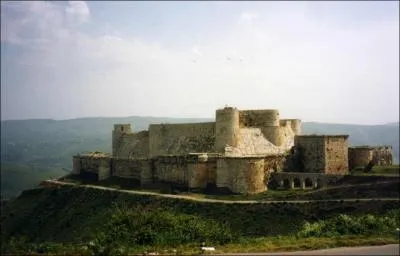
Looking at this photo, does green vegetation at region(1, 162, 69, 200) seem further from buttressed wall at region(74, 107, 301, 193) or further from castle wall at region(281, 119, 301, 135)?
castle wall at region(281, 119, 301, 135)

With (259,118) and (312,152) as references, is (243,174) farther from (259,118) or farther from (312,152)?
(259,118)

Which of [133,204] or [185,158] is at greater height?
[185,158]

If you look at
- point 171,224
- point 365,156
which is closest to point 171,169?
point 365,156

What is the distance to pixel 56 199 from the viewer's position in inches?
2111

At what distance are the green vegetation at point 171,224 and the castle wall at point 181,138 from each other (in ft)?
31.3

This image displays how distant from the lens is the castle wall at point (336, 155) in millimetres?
46906

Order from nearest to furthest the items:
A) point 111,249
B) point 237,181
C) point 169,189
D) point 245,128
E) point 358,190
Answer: point 111,249 → point 358,190 → point 237,181 → point 169,189 → point 245,128

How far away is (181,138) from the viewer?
55.1 m

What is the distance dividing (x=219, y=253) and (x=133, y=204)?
27.0 metres

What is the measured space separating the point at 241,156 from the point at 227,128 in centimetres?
549

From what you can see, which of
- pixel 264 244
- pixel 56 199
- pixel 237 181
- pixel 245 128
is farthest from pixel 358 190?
pixel 56 199

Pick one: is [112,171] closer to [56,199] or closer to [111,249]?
[56,199]

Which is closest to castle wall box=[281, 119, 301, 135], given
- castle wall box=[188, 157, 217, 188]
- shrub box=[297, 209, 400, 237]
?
castle wall box=[188, 157, 217, 188]

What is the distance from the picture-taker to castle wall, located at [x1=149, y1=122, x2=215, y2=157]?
171 ft
